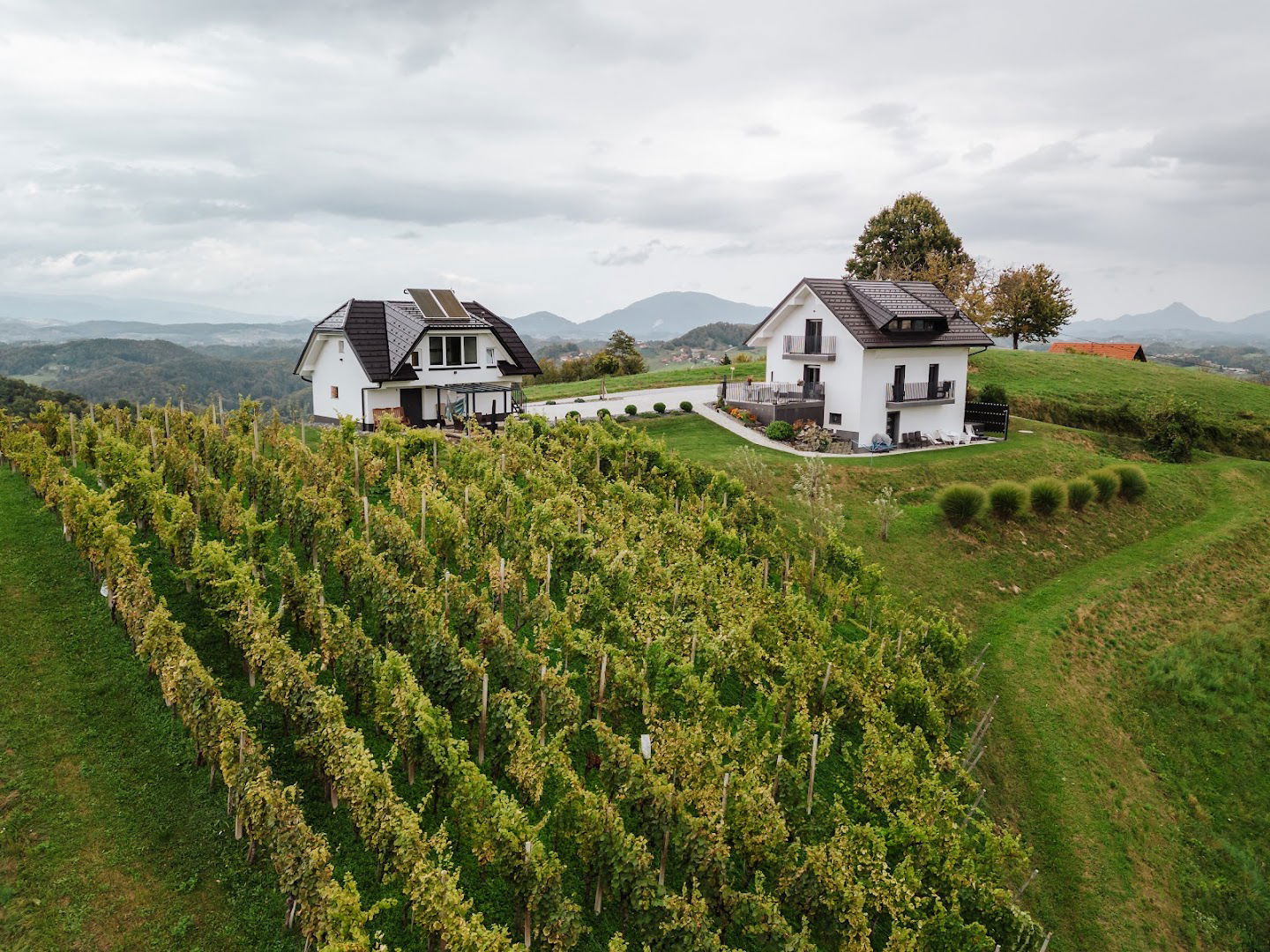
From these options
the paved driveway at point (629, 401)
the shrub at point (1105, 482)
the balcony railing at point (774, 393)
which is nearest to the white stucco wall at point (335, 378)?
the paved driveway at point (629, 401)

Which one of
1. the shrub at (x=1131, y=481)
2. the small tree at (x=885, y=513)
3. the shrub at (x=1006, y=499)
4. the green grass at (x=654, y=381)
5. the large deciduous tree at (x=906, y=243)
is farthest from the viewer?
the large deciduous tree at (x=906, y=243)

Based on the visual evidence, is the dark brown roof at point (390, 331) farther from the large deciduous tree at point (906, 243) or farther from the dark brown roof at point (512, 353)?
the large deciduous tree at point (906, 243)

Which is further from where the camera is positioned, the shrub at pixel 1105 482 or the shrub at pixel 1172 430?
the shrub at pixel 1172 430

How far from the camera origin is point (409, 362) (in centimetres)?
3831

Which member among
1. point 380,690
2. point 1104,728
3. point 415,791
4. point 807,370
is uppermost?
point 807,370

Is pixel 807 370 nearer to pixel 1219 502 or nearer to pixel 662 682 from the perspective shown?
pixel 1219 502

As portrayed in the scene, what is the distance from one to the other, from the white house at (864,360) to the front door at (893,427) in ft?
0.15

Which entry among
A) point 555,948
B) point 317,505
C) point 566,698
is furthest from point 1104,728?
point 317,505

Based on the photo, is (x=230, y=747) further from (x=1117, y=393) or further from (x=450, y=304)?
(x=1117, y=393)

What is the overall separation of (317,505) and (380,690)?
6.73 meters

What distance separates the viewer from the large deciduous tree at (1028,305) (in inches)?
2484

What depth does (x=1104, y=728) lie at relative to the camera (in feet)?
70.5

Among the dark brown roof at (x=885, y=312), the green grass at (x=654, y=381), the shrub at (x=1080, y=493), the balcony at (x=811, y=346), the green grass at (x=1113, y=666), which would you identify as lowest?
the green grass at (x=1113, y=666)

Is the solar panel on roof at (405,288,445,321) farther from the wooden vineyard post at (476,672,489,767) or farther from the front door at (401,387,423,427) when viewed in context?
the wooden vineyard post at (476,672,489,767)
